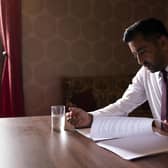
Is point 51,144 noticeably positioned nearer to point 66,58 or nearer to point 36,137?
point 36,137

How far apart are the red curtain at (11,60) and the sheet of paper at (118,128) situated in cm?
205

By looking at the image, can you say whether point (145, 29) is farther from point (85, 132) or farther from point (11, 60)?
point (11, 60)

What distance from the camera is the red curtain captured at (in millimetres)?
3363

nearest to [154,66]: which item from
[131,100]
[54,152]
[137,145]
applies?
[131,100]

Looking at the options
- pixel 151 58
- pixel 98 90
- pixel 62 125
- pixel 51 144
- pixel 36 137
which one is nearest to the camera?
A: pixel 51 144

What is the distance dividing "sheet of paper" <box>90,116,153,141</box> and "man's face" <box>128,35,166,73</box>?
17.1 inches

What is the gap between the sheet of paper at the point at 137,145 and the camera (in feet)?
3.86

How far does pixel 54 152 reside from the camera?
122 centimetres

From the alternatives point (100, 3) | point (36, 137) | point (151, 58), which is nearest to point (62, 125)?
point (36, 137)

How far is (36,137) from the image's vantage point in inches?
57.2

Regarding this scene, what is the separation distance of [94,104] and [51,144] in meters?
2.19

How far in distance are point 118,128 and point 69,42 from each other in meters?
2.31

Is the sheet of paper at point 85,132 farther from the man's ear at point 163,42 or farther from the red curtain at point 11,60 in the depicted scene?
the red curtain at point 11,60

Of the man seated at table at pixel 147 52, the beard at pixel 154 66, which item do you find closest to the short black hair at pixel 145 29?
the man seated at table at pixel 147 52
